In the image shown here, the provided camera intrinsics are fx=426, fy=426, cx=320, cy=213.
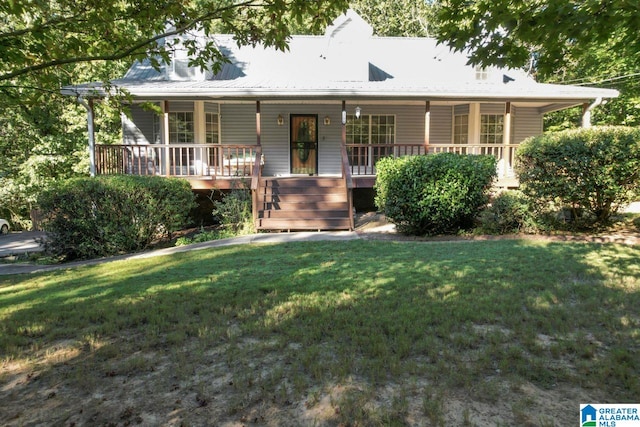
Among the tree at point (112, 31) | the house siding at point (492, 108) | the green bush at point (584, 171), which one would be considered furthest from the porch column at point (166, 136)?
the house siding at point (492, 108)

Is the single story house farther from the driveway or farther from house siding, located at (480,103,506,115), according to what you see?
the driveway

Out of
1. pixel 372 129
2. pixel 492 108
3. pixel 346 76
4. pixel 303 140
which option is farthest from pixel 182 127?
pixel 492 108

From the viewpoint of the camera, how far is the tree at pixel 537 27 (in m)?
2.99

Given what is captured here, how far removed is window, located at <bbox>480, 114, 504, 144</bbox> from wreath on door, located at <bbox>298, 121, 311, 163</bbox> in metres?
6.34

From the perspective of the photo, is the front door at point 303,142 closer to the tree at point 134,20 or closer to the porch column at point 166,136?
the porch column at point 166,136

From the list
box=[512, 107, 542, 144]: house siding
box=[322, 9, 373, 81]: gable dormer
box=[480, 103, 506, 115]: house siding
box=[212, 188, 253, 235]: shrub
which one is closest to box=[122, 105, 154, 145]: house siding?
box=[212, 188, 253, 235]: shrub

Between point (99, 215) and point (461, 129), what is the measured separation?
40.3 ft

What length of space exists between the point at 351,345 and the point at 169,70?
1348 cm

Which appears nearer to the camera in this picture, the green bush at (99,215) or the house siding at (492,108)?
the green bush at (99,215)

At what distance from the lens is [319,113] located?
15.4 meters

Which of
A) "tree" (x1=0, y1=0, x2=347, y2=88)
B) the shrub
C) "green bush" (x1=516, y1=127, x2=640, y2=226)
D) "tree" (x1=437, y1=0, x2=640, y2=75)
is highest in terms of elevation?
"tree" (x1=0, y1=0, x2=347, y2=88)

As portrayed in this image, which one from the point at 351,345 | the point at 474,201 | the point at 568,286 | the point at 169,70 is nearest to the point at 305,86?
the point at 169,70

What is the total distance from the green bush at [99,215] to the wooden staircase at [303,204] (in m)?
2.71

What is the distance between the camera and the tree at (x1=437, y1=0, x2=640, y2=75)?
9.82ft
